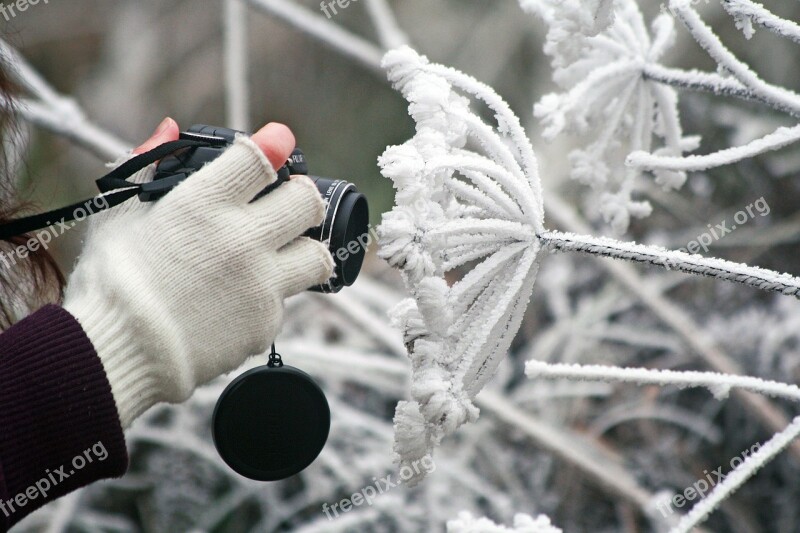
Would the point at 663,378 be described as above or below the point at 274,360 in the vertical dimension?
above

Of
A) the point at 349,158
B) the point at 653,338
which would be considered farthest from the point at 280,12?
the point at 349,158

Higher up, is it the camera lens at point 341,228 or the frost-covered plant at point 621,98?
the frost-covered plant at point 621,98

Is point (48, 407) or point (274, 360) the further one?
point (274, 360)

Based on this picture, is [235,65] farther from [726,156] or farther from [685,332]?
[726,156]

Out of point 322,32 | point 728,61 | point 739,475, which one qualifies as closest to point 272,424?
point 739,475

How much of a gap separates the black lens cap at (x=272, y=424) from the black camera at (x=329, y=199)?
104mm

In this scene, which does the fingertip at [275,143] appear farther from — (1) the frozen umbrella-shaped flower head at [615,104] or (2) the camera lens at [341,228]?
(1) the frozen umbrella-shaped flower head at [615,104]

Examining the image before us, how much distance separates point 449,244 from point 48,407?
0.36 m

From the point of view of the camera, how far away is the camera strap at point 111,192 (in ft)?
2.46

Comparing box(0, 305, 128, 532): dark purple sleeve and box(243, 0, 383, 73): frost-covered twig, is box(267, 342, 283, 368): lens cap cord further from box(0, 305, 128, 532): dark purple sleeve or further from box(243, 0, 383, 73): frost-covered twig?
box(243, 0, 383, 73): frost-covered twig

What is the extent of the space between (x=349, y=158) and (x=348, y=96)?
0.32 m

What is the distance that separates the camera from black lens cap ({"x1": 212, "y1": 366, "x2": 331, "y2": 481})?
2.66ft

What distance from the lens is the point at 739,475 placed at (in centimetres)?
66

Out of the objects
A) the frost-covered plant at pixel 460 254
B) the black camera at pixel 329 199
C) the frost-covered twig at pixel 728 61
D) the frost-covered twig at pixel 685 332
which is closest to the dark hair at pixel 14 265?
the black camera at pixel 329 199
